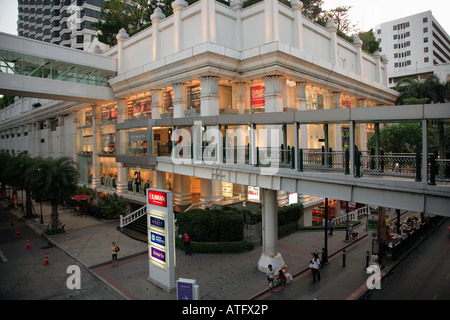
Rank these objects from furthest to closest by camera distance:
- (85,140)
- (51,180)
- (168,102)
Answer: (85,140) → (168,102) → (51,180)

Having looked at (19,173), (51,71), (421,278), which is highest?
(51,71)

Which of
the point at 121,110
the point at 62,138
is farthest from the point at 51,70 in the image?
the point at 62,138

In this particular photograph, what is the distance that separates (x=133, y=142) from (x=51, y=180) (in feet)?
22.7

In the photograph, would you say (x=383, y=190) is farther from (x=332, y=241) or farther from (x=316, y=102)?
(x=316, y=102)

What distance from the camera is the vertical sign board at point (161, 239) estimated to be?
14055mm

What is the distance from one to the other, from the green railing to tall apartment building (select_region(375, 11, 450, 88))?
74.5 meters

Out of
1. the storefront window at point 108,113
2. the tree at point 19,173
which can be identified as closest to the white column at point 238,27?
the storefront window at point 108,113

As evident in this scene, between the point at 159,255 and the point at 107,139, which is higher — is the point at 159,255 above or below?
below

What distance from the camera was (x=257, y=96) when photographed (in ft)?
82.6

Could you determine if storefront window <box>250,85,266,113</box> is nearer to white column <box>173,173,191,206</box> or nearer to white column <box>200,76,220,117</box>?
white column <box>200,76,220,117</box>

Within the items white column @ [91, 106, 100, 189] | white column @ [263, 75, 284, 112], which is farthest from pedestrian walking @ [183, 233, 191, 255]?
white column @ [91, 106, 100, 189]

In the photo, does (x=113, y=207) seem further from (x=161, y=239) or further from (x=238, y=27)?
(x=238, y=27)
